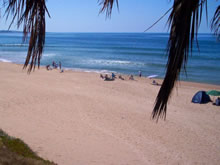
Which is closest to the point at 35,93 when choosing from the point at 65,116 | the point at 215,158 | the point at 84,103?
the point at 84,103

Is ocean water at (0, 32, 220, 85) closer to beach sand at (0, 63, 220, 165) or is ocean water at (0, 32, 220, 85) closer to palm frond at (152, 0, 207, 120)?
palm frond at (152, 0, 207, 120)

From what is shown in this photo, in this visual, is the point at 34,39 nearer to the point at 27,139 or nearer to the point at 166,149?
the point at 27,139

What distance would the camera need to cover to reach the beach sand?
6512 millimetres

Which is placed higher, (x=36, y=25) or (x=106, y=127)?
(x=36, y=25)

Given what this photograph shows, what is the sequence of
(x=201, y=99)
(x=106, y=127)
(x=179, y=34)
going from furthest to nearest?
(x=201, y=99)
(x=106, y=127)
(x=179, y=34)

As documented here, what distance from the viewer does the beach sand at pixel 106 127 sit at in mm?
6512

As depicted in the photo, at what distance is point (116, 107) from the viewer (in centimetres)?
1109

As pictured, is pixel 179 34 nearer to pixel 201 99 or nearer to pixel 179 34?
pixel 179 34

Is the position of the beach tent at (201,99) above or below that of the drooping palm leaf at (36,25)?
below

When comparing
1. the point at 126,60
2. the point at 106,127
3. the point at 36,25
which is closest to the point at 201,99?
the point at 106,127

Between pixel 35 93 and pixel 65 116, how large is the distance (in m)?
4.16

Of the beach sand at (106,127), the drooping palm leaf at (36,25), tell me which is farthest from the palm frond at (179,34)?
the beach sand at (106,127)

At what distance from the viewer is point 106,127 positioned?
849 centimetres

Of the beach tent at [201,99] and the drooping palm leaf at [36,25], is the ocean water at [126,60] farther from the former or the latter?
the beach tent at [201,99]
